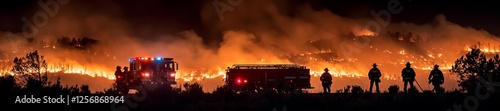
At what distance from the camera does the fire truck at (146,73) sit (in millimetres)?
36219

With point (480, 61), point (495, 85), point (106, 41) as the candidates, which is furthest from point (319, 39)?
point (495, 85)

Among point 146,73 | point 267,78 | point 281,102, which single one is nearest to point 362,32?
point 267,78

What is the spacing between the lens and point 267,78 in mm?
40375

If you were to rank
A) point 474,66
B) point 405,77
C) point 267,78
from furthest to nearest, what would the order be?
point 474,66 < point 267,78 < point 405,77

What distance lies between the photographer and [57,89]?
28.7m

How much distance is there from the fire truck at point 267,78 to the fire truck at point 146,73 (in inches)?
172

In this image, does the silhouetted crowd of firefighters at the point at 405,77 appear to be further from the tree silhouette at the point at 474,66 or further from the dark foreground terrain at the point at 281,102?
the tree silhouette at the point at 474,66

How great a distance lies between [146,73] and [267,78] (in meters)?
6.84

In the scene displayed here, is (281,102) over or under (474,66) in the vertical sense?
under

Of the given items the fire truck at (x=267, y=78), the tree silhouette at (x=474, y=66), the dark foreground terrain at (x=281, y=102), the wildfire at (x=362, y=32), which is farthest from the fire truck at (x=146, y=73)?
the wildfire at (x=362, y=32)

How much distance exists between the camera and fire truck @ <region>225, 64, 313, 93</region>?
40125 mm

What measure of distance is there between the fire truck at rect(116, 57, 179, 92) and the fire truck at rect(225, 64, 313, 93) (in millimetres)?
4379

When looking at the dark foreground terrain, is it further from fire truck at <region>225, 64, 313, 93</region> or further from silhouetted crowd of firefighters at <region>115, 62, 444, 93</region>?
fire truck at <region>225, 64, 313, 93</region>

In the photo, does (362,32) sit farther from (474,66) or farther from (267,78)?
(267,78)
